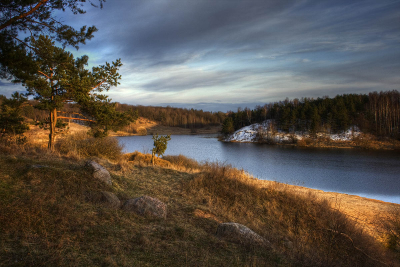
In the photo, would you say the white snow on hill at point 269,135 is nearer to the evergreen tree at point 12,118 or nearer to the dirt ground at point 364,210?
the dirt ground at point 364,210

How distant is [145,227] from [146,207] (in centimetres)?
101

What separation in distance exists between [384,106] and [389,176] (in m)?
47.3

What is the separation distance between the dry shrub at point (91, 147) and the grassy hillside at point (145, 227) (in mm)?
6250

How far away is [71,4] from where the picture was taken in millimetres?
6961

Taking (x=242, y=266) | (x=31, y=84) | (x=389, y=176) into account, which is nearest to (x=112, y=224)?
(x=242, y=266)

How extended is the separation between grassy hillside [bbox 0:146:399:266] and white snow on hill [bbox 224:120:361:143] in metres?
55.0

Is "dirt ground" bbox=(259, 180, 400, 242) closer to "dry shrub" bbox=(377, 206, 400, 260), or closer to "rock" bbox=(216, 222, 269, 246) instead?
"dry shrub" bbox=(377, 206, 400, 260)

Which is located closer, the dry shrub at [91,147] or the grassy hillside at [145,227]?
the grassy hillside at [145,227]

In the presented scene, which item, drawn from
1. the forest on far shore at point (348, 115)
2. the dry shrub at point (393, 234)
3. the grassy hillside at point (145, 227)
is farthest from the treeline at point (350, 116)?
the grassy hillside at point (145, 227)

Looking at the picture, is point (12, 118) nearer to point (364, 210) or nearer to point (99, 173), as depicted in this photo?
point (99, 173)

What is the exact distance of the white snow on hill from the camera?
57094 mm

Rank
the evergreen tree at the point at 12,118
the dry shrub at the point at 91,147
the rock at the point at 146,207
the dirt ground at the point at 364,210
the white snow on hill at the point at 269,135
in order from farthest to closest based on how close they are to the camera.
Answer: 1. the white snow on hill at the point at 269,135
2. the dry shrub at the point at 91,147
3. the evergreen tree at the point at 12,118
4. the dirt ground at the point at 364,210
5. the rock at the point at 146,207

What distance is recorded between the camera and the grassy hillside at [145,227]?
3684 millimetres

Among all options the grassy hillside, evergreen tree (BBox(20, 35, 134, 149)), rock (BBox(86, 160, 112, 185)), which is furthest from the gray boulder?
evergreen tree (BBox(20, 35, 134, 149))
